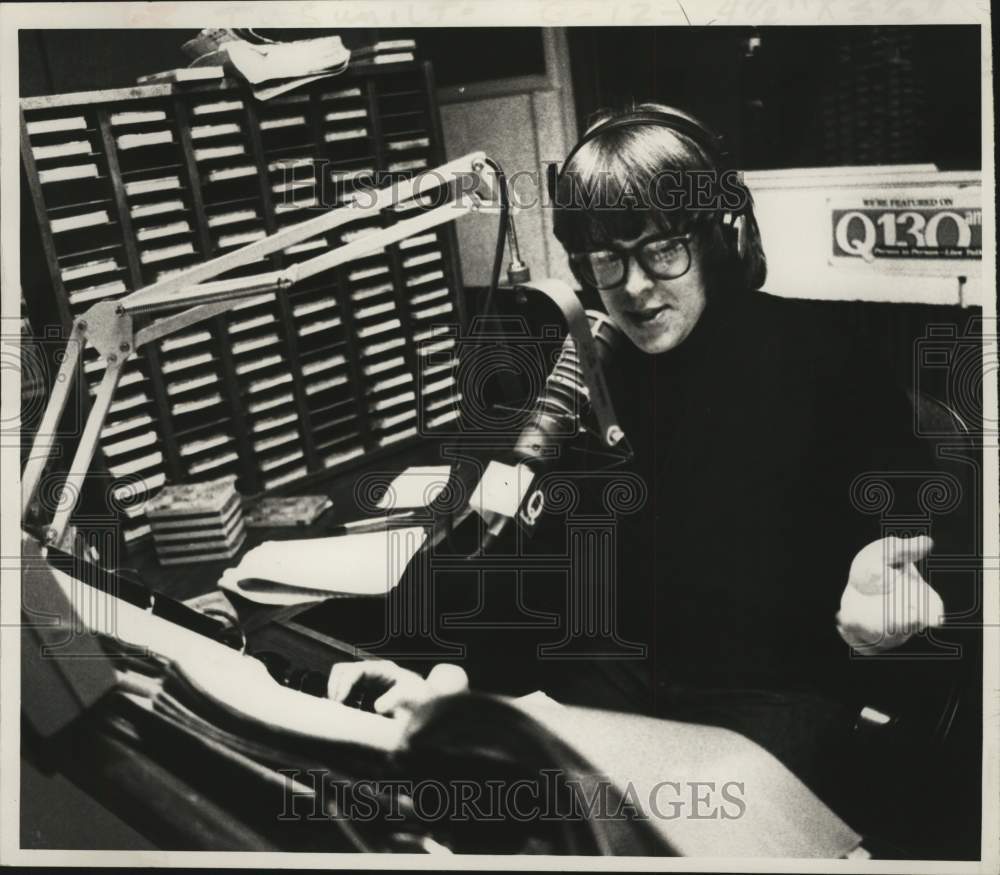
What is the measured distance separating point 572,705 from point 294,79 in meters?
1.16

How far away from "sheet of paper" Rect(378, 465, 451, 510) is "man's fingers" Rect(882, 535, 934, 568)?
0.76 m

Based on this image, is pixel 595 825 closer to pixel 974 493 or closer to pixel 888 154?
pixel 974 493

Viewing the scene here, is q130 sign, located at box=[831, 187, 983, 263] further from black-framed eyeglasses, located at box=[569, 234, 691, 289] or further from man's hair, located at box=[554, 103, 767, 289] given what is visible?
black-framed eyeglasses, located at box=[569, 234, 691, 289]

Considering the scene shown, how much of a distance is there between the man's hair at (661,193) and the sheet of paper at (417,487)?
0.48 m

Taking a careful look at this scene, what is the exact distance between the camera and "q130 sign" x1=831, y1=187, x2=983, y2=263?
1636 mm

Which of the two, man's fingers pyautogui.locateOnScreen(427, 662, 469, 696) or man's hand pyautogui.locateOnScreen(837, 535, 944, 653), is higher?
man's hand pyautogui.locateOnScreen(837, 535, 944, 653)

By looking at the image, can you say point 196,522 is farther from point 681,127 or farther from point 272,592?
point 681,127

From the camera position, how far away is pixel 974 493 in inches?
66.7

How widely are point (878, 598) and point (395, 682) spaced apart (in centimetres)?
84

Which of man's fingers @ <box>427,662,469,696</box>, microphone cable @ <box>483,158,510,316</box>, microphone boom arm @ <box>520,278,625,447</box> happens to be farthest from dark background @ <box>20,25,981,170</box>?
man's fingers @ <box>427,662,469,696</box>

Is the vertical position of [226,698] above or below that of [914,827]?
above

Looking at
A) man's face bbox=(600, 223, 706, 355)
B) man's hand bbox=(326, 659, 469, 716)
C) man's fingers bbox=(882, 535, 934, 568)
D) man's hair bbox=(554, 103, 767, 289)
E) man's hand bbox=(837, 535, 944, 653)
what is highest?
man's hair bbox=(554, 103, 767, 289)

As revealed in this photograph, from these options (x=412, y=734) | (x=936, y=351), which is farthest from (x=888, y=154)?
(x=412, y=734)

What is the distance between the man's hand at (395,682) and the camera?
169cm
